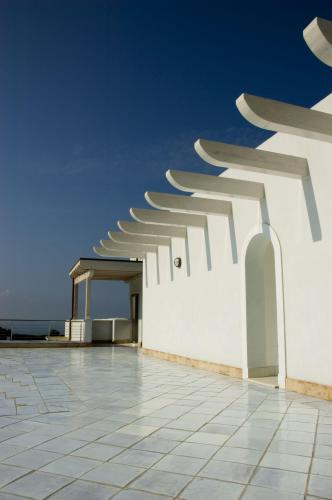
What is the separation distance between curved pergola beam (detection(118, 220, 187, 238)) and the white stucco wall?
1.14 ft

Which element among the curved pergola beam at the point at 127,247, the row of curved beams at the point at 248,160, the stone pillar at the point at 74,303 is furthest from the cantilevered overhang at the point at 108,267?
the row of curved beams at the point at 248,160

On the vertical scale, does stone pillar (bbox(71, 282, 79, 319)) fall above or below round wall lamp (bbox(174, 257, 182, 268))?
below

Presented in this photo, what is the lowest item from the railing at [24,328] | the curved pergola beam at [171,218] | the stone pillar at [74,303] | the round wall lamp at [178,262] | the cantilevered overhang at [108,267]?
the railing at [24,328]

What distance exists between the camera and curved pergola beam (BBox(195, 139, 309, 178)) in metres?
6.06

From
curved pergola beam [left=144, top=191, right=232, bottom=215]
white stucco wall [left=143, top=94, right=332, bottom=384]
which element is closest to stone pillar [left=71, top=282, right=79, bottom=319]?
white stucco wall [left=143, top=94, right=332, bottom=384]

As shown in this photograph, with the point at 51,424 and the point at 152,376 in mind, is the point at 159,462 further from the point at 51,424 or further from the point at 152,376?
the point at 152,376

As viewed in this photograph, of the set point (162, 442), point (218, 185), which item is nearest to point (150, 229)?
point (218, 185)

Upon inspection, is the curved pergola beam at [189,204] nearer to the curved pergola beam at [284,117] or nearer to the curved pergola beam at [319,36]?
the curved pergola beam at [284,117]

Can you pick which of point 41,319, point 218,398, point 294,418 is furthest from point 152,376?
point 41,319

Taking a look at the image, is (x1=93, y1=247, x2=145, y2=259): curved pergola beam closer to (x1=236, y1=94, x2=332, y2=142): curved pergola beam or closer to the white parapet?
the white parapet

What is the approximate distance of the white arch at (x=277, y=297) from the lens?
6633 mm

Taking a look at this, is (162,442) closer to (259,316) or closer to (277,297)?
(277,297)

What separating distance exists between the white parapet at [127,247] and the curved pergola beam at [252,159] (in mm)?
6341

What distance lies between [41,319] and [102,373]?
9.77 metres
